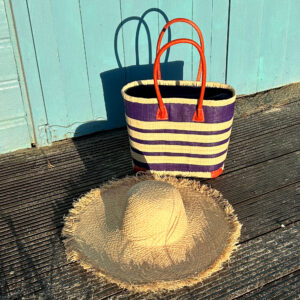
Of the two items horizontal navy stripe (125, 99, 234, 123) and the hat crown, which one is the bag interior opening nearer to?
horizontal navy stripe (125, 99, 234, 123)

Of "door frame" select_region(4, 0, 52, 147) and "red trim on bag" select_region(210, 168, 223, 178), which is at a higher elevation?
"door frame" select_region(4, 0, 52, 147)

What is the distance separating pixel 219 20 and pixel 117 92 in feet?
2.63

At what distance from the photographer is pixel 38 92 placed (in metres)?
2.33

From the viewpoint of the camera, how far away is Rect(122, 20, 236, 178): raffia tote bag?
1.95 metres

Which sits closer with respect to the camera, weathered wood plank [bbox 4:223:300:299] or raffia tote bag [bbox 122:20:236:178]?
weathered wood plank [bbox 4:223:300:299]

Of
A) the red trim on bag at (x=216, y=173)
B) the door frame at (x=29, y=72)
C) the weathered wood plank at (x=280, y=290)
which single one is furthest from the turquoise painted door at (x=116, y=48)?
the weathered wood plank at (x=280, y=290)

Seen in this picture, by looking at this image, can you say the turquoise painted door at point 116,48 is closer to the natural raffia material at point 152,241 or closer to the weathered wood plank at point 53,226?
the weathered wood plank at point 53,226

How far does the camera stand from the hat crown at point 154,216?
1.61m

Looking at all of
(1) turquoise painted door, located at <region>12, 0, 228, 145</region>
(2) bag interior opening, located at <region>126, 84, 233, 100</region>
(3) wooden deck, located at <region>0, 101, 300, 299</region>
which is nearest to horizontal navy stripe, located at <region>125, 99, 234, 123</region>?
(2) bag interior opening, located at <region>126, 84, 233, 100</region>

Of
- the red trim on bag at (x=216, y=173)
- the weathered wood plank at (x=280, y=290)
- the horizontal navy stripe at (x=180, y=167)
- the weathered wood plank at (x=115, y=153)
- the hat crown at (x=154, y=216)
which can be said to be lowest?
the weathered wood plank at (x=280, y=290)

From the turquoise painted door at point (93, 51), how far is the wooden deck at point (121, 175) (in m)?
0.19

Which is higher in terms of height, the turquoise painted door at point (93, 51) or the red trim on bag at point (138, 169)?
the turquoise painted door at point (93, 51)

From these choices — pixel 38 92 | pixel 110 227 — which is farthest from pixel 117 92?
pixel 110 227

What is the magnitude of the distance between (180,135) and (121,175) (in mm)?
423
